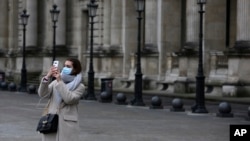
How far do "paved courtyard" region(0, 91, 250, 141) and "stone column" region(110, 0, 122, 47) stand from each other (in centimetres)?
1538

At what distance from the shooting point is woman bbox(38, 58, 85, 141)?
9.98m

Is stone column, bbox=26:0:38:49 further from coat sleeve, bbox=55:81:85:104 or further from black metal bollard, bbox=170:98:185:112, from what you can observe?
coat sleeve, bbox=55:81:85:104

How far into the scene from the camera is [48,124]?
9977 mm

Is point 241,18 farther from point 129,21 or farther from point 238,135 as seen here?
point 238,135

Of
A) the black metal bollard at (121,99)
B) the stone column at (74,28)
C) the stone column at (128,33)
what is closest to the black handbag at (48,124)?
the black metal bollard at (121,99)

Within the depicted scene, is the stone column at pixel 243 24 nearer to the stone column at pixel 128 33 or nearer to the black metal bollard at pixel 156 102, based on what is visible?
the black metal bollard at pixel 156 102

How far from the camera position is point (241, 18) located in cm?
3428

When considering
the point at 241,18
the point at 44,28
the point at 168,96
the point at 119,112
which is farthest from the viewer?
the point at 44,28

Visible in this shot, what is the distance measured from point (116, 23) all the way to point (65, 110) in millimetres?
36782

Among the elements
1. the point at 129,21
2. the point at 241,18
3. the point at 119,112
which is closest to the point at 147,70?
the point at 129,21

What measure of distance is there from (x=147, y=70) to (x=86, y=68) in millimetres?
9554

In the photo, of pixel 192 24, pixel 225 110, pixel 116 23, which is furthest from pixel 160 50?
pixel 225 110

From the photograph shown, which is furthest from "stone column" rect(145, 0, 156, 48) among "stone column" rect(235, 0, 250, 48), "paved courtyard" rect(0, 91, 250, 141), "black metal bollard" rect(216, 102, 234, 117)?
"black metal bollard" rect(216, 102, 234, 117)

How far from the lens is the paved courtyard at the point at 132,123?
18.5 metres
